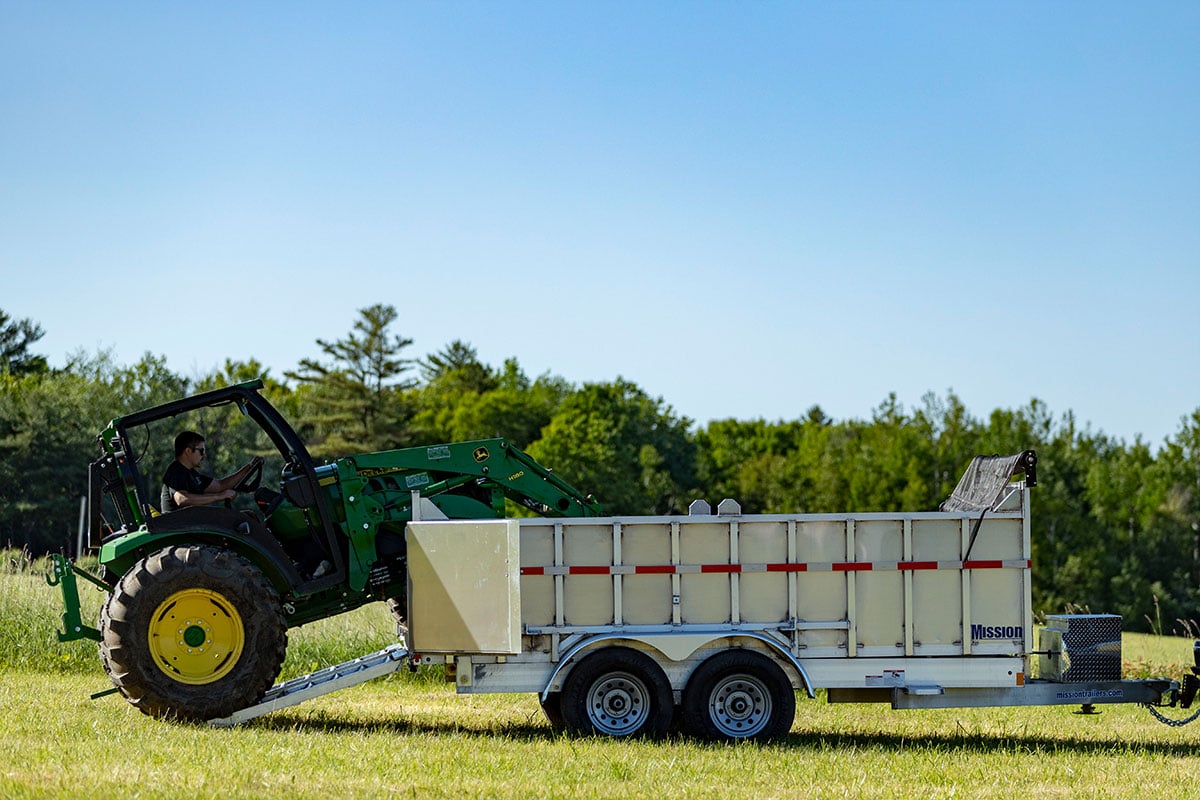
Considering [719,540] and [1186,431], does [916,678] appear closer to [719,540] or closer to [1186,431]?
[719,540]

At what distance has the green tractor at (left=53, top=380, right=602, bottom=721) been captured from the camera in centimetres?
1116

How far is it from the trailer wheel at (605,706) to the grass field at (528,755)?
262 mm

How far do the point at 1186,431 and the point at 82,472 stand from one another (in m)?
63.3

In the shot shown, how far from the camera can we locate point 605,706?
11.1 meters

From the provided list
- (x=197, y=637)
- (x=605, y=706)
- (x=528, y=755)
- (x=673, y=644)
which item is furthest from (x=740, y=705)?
(x=197, y=637)

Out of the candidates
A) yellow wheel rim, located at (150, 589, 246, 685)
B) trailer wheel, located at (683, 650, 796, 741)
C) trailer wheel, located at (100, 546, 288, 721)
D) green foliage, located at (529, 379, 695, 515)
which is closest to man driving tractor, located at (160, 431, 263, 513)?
trailer wheel, located at (100, 546, 288, 721)

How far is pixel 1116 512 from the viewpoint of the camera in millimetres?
77438

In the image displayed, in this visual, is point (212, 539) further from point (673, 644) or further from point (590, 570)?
point (673, 644)

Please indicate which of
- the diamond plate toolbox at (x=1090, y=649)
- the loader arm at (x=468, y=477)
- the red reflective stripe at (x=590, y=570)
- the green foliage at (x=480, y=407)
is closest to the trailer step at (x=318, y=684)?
the loader arm at (x=468, y=477)

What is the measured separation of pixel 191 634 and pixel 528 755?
3.12 metres

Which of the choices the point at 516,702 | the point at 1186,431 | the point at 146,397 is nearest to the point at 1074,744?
the point at 516,702

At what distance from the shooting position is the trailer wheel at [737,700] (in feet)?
36.1

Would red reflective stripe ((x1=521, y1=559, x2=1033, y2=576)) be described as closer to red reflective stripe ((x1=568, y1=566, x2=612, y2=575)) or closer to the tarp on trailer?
red reflective stripe ((x1=568, y1=566, x2=612, y2=575))

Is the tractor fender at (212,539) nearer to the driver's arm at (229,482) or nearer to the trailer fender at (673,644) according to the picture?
the driver's arm at (229,482)
